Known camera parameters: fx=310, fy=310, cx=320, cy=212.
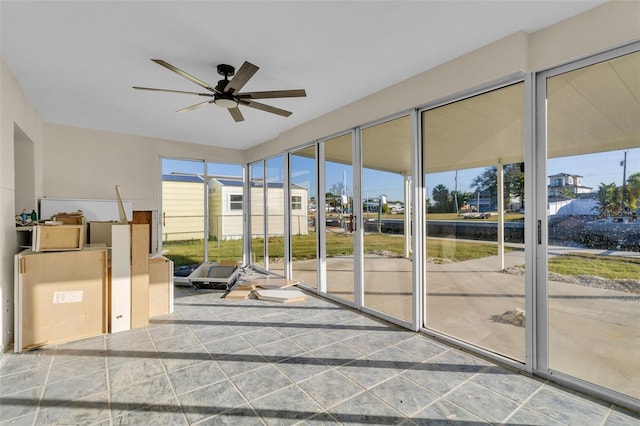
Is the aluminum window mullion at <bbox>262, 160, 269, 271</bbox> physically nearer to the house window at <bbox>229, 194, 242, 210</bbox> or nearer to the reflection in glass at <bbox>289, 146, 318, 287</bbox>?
the house window at <bbox>229, 194, 242, 210</bbox>

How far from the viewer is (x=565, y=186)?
7.38 feet

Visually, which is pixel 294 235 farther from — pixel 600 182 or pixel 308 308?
pixel 600 182

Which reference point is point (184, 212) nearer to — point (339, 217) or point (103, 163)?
point (103, 163)

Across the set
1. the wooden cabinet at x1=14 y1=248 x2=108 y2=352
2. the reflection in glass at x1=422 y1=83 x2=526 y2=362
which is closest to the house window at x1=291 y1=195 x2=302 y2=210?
the reflection in glass at x1=422 y1=83 x2=526 y2=362

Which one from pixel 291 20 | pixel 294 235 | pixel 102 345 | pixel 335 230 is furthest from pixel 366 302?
pixel 291 20

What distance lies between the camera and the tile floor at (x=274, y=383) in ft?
6.14

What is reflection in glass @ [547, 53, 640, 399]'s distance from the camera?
199cm

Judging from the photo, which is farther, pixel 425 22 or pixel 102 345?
pixel 102 345

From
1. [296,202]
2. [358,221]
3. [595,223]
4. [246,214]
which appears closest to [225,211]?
[246,214]

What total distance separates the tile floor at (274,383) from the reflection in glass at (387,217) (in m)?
0.66

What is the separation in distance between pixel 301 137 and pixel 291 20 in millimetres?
2662

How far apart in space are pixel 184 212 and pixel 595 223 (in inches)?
245

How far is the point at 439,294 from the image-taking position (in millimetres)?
3385

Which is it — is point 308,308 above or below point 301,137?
below
